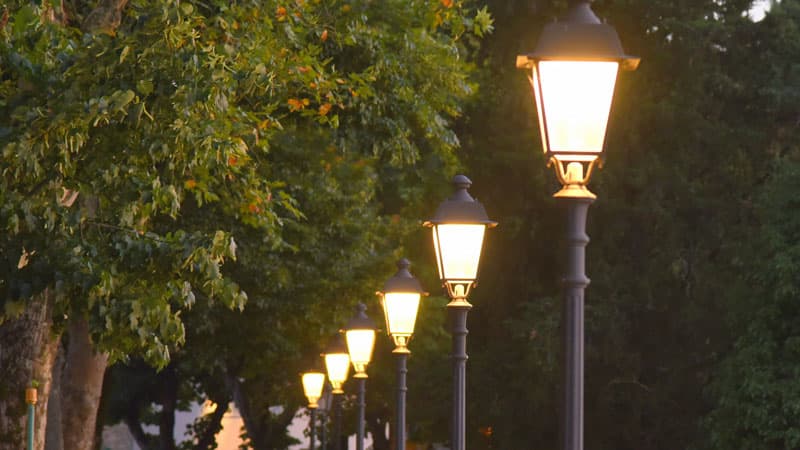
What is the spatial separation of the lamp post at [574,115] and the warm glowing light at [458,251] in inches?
218

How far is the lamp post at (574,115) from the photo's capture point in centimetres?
877

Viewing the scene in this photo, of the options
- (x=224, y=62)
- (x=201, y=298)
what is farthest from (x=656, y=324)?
(x=224, y=62)

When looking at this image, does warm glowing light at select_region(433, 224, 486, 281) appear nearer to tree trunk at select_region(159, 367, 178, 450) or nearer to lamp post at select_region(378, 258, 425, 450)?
lamp post at select_region(378, 258, 425, 450)

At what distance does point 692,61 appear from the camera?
46562 millimetres

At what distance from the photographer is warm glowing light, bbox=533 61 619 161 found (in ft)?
28.8

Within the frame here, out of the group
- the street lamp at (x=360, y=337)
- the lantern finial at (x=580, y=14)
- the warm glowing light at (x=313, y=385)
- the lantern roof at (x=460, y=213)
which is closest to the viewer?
the lantern finial at (x=580, y=14)

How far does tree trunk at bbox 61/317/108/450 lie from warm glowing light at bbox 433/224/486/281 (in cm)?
1177

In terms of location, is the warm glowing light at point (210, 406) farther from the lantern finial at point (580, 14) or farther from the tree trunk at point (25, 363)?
the lantern finial at point (580, 14)

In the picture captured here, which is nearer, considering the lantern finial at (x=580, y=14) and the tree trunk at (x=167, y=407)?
the lantern finial at (x=580, y=14)

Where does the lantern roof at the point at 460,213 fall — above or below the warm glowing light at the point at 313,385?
below

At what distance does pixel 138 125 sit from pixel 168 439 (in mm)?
41851

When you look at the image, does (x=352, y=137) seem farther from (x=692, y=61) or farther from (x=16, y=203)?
(x=692, y=61)

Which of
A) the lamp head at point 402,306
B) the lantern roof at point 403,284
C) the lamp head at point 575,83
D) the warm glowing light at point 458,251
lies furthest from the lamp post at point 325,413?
the lamp head at point 575,83

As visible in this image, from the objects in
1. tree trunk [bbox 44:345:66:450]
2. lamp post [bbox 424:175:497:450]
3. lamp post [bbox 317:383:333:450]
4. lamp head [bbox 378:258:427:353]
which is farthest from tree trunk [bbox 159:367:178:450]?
lamp post [bbox 424:175:497:450]
